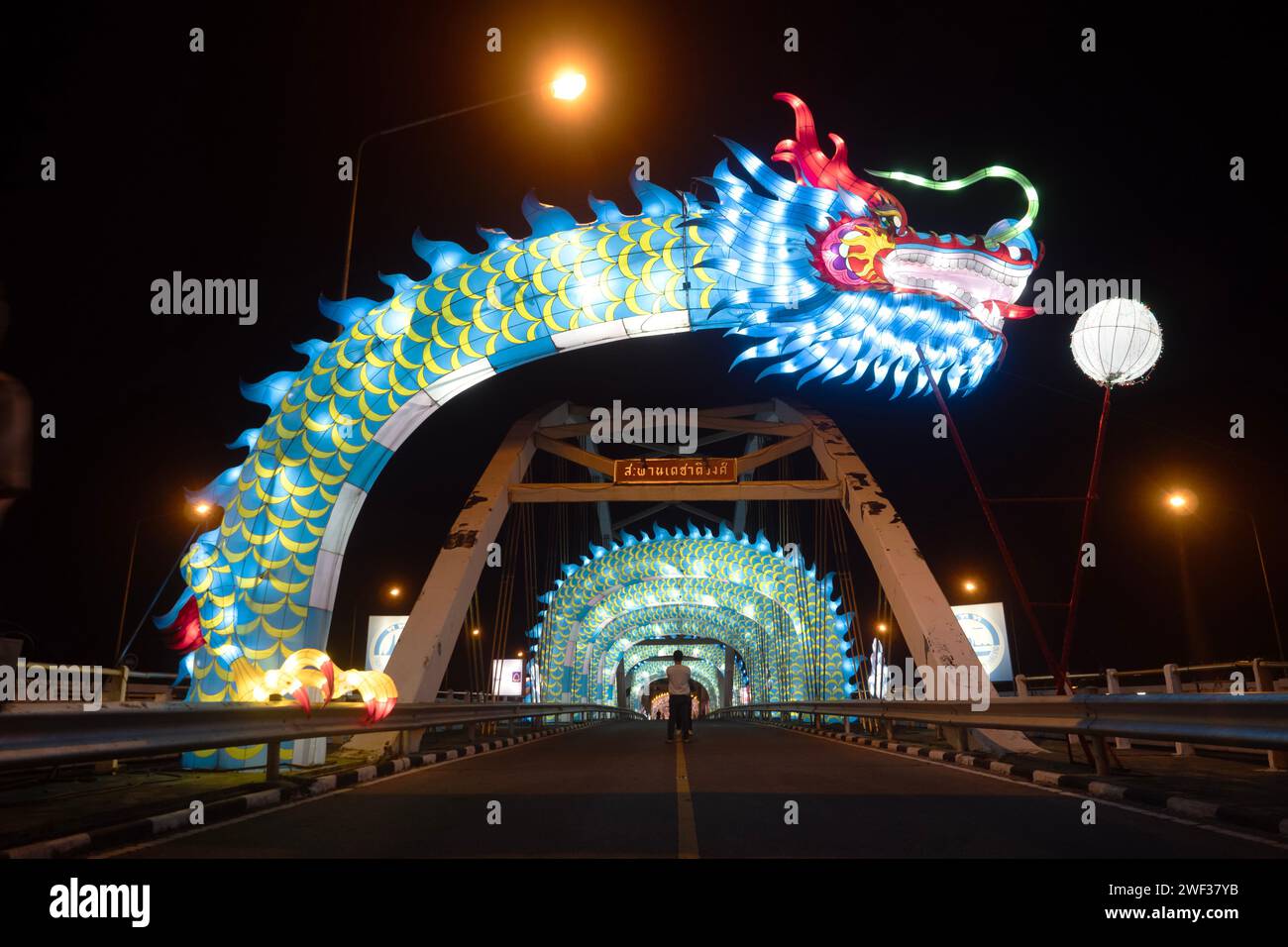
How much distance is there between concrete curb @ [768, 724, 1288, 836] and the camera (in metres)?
5.57

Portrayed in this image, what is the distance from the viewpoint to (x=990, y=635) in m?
45.1

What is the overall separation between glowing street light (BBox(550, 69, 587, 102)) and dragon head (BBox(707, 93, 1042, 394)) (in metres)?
3.87

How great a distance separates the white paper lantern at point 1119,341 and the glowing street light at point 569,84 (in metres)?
5.73

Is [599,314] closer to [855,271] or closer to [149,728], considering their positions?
[855,271]

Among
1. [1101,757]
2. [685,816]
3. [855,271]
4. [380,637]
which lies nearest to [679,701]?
[855,271]

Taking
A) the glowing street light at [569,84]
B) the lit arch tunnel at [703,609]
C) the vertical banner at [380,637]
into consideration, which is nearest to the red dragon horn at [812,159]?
the glowing street light at [569,84]

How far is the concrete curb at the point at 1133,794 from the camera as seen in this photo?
219 inches

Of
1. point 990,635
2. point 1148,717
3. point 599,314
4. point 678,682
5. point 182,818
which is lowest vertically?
point 990,635

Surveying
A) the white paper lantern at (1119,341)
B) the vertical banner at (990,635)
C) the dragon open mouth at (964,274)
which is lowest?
the vertical banner at (990,635)

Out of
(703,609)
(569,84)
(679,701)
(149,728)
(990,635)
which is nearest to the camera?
(149,728)

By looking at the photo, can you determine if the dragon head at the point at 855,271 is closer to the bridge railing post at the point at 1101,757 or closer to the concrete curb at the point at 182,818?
the bridge railing post at the point at 1101,757

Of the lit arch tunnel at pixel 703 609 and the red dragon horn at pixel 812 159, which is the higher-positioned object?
the red dragon horn at pixel 812 159

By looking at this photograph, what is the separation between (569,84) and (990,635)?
1584 inches

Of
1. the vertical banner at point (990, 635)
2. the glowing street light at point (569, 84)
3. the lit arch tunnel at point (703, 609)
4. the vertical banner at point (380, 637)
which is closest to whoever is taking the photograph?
the glowing street light at point (569, 84)
